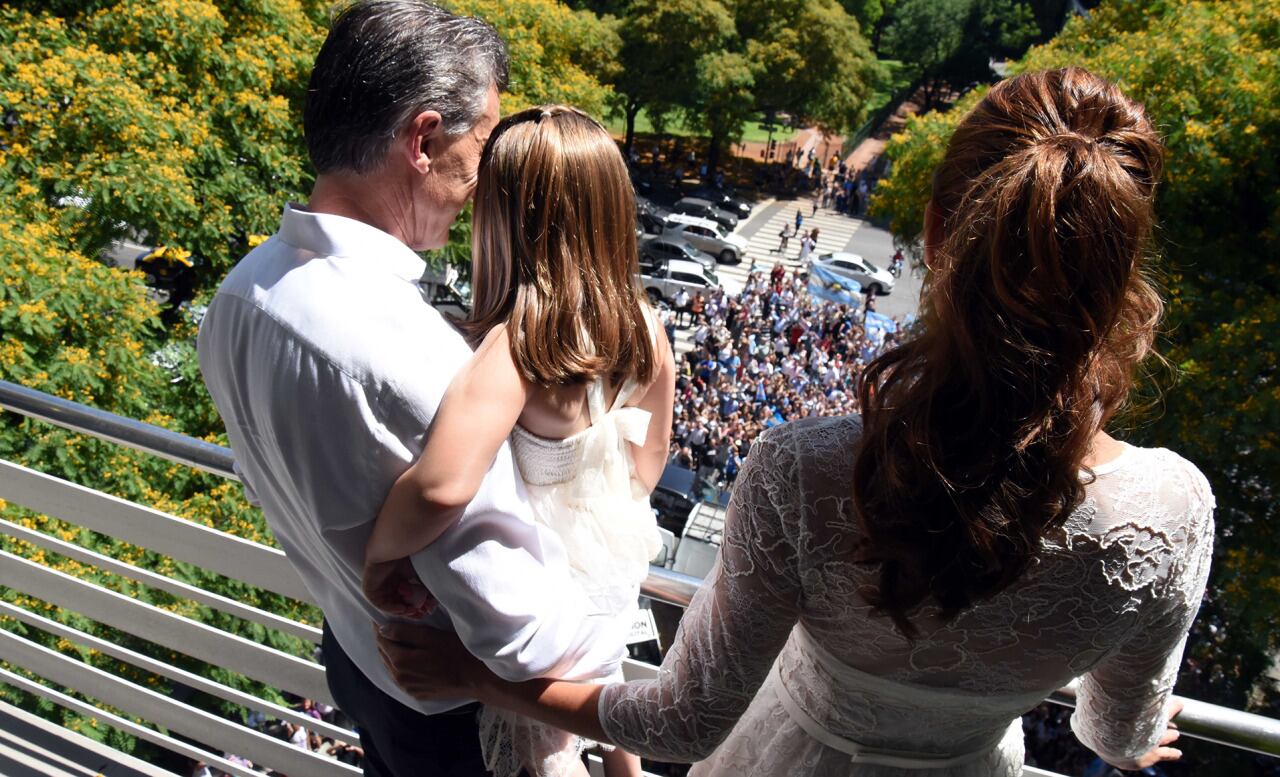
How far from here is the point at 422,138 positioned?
3.85 feet

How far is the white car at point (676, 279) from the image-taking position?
20812mm

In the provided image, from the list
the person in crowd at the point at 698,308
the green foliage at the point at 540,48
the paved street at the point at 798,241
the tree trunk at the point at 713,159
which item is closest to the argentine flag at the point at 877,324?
the person in crowd at the point at 698,308

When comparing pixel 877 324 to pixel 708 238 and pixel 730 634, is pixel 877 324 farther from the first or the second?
pixel 730 634

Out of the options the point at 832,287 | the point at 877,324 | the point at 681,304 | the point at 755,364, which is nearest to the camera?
the point at 755,364

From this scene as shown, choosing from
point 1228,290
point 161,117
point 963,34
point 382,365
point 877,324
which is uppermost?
point 382,365

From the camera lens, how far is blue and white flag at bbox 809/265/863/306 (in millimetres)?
21531

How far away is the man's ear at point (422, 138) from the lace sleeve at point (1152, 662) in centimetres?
90

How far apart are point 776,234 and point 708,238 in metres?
3.19

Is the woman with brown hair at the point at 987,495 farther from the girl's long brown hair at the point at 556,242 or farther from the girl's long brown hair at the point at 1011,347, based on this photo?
the girl's long brown hair at the point at 556,242

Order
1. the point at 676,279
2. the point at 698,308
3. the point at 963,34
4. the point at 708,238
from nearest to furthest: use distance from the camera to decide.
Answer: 1. the point at 698,308
2. the point at 676,279
3. the point at 708,238
4. the point at 963,34

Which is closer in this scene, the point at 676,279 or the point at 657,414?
the point at 657,414

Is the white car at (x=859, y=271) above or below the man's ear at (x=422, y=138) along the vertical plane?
below

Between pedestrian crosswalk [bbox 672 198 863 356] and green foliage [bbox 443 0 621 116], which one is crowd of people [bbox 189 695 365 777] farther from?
pedestrian crosswalk [bbox 672 198 863 356]

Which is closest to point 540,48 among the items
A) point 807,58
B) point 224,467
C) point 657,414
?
point 224,467
